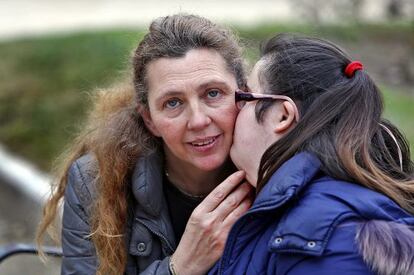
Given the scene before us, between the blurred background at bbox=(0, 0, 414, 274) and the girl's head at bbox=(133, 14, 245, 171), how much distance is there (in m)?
1.90

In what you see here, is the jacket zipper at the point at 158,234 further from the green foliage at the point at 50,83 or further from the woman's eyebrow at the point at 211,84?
the green foliage at the point at 50,83

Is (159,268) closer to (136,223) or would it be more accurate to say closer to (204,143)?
(136,223)

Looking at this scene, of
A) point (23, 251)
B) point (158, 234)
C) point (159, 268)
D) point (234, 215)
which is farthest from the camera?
Answer: point (23, 251)

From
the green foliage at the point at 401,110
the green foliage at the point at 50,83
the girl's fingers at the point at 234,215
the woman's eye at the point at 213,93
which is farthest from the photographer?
the green foliage at the point at 50,83

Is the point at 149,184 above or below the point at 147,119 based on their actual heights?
below

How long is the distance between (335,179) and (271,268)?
304 mm

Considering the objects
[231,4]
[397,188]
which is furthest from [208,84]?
[231,4]

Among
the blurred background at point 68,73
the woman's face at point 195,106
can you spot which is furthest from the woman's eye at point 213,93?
the blurred background at point 68,73

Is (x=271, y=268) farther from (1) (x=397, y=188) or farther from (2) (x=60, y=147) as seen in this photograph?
(2) (x=60, y=147)

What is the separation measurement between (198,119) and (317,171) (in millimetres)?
527

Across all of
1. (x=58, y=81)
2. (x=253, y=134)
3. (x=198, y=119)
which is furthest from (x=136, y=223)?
(x=58, y=81)

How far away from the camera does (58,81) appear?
24.7 ft

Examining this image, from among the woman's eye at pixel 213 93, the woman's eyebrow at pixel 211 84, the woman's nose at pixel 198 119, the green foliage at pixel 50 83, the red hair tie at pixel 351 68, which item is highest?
the red hair tie at pixel 351 68

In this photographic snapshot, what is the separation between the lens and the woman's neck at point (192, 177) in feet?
9.92
